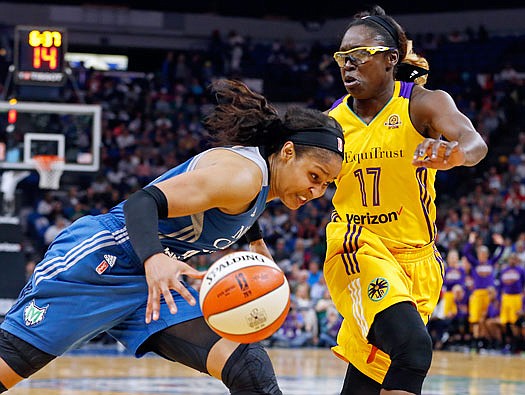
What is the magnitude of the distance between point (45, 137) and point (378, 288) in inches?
394

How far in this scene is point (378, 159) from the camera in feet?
15.8

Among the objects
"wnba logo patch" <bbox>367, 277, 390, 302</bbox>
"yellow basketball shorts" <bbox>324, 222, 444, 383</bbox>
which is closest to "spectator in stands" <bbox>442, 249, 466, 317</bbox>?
"yellow basketball shorts" <bbox>324, 222, 444, 383</bbox>


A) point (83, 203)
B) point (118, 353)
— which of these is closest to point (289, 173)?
point (118, 353)

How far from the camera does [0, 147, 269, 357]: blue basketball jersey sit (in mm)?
3994

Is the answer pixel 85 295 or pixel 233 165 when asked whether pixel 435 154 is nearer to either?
pixel 233 165

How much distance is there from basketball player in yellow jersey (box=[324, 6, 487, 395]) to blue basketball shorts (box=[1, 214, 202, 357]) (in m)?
1.00

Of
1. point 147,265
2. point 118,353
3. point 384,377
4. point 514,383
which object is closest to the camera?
point 147,265

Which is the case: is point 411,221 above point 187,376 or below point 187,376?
above

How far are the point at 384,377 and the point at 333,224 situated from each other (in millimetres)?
864

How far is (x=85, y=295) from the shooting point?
4020mm

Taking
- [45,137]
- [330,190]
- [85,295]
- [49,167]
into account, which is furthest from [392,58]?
[330,190]

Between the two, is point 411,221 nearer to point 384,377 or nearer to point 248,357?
point 384,377

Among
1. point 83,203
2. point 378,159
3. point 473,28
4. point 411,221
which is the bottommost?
point 83,203

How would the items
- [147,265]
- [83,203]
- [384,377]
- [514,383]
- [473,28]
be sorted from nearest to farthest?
1. [147,265]
2. [384,377]
3. [514,383]
4. [83,203]
5. [473,28]
